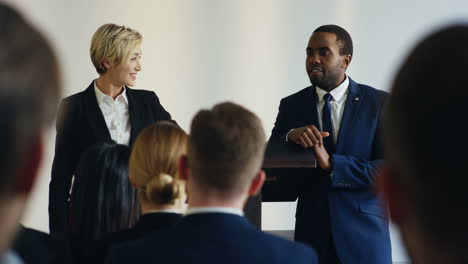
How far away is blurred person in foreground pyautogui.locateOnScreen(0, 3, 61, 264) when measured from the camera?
0.59m

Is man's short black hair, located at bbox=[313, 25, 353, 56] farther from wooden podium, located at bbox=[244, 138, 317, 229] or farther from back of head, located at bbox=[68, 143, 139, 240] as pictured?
back of head, located at bbox=[68, 143, 139, 240]

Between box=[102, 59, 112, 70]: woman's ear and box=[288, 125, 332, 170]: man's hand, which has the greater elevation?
box=[102, 59, 112, 70]: woman's ear

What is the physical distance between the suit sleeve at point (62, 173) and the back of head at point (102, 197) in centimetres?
126

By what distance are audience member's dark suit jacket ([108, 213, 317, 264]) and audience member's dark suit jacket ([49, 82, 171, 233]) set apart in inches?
76.9

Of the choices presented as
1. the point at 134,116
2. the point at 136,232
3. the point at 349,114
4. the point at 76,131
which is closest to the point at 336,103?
the point at 349,114

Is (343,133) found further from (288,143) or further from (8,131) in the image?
(8,131)

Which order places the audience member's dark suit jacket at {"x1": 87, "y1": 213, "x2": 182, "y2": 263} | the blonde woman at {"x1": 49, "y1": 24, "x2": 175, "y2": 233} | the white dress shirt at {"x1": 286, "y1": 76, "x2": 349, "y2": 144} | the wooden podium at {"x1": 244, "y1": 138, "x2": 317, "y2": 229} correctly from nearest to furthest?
1. the audience member's dark suit jacket at {"x1": 87, "y1": 213, "x2": 182, "y2": 263}
2. the wooden podium at {"x1": 244, "y1": 138, "x2": 317, "y2": 229}
3. the white dress shirt at {"x1": 286, "y1": 76, "x2": 349, "y2": 144}
4. the blonde woman at {"x1": 49, "y1": 24, "x2": 175, "y2": 233}

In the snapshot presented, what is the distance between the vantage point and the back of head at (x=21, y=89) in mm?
586

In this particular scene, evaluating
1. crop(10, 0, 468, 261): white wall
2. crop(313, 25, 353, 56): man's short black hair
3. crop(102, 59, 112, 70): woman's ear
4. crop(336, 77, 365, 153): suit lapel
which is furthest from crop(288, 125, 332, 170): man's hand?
crop(10, 0, 468, 261): white wall

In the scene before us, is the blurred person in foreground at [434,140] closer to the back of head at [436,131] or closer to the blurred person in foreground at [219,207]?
the back of head at [436,131]

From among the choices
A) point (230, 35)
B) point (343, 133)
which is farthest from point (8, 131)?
point (230, 35)

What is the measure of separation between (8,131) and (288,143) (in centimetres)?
262

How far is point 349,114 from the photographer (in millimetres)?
3410

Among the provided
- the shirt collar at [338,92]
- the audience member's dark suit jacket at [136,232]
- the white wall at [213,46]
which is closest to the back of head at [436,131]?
the audience member's dark suit jacket at [136,232]
